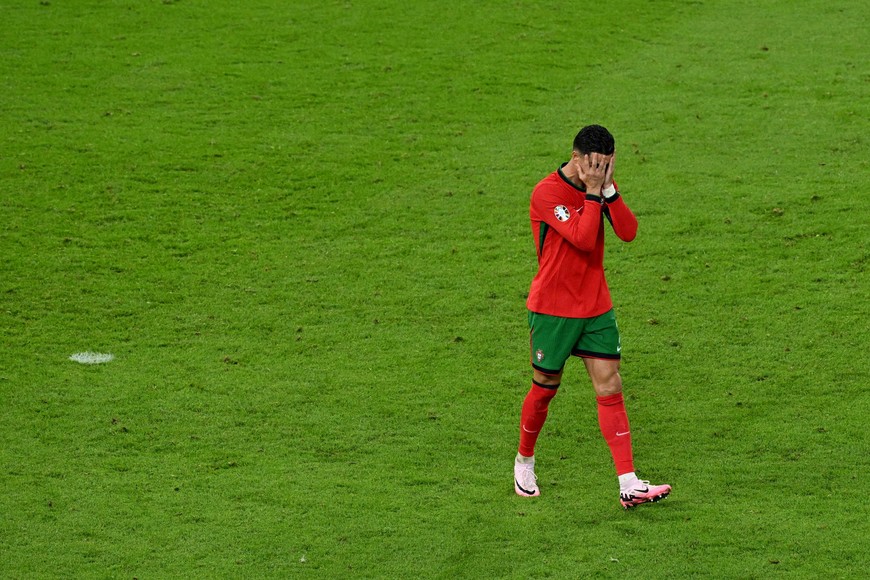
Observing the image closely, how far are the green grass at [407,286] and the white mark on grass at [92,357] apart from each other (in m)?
0.09

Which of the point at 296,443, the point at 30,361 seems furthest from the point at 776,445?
the point at 30,361

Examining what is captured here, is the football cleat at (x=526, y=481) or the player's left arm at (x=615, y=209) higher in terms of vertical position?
the player's left arm at (x=615, y=209)

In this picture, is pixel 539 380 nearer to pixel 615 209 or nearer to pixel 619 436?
pixel 619 436

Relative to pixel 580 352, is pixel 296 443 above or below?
below

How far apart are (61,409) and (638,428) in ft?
12.8

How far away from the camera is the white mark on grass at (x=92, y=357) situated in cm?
845

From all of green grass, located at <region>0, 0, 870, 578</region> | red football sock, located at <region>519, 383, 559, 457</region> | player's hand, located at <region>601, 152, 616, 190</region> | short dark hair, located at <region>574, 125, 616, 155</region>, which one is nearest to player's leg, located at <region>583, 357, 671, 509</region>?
green grass, located at <region>0, 0, 870, 578</region>

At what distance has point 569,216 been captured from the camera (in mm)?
6180

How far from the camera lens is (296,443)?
730 centimetres

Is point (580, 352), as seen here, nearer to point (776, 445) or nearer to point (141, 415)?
point (776, 445)

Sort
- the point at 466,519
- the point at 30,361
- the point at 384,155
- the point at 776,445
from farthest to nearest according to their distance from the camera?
the point at 384,155
the point at 30,361
the point at 776,445
the point at 466,519

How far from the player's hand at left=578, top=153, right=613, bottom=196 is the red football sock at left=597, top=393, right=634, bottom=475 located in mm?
1175

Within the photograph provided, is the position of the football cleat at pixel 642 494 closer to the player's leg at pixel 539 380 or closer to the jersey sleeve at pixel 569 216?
the player's leg at pixel 539 380

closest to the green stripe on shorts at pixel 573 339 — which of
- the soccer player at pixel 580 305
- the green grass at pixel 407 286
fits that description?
the soccer player at pixel 580 305
